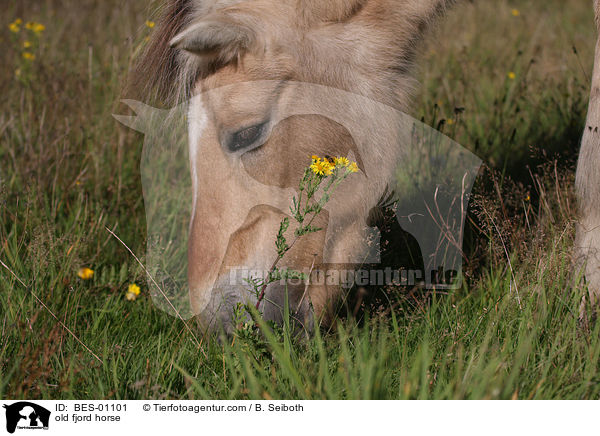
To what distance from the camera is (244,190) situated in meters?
2.08

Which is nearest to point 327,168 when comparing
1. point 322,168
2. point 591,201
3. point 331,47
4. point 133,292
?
point 322,168

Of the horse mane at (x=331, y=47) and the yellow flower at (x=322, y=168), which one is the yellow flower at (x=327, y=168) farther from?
the horse mane at (x=331, y=47)

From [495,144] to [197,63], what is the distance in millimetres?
2484

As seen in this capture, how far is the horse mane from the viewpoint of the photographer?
6.97ft

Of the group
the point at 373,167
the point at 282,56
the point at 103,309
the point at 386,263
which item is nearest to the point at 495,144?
the point at 386,263

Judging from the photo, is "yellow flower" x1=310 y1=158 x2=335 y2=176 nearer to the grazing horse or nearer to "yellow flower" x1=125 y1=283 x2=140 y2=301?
the grazing horse

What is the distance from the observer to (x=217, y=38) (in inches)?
74.9

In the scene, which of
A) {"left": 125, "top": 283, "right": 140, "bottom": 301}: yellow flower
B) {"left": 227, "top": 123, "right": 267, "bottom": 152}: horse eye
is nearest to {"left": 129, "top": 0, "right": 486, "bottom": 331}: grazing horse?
{"left": 227, "top": 123, "right": 267, "bottom": 152}: horse eye

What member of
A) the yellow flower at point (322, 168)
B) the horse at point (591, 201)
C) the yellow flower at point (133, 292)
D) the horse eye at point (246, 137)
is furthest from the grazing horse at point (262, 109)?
the horse at point (591, 201)

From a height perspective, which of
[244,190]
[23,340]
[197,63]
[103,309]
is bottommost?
[103,309]
